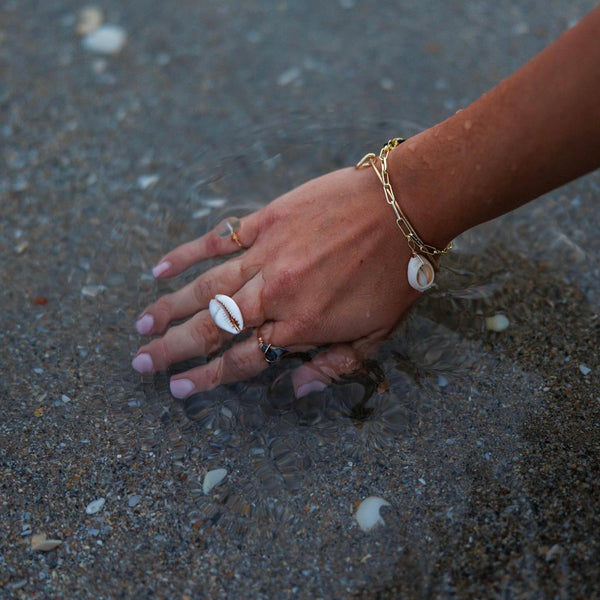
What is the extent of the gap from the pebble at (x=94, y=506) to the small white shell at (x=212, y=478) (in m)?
0.26

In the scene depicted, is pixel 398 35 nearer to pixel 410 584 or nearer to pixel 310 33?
pixel 310 33

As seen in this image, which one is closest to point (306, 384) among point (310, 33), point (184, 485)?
point (184, 485)

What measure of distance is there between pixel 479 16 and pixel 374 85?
0.67 meters

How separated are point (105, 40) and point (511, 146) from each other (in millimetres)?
2105

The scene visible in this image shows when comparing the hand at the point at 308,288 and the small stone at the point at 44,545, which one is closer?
the small stone at the point at 44,545

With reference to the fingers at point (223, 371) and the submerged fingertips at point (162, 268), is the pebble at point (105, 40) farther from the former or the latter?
the fingers at point (223, 371)

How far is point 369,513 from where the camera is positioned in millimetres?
1697

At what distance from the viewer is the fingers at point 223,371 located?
1.90 meters

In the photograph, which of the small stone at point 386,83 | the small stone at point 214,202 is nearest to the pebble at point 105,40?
the small stone at point 214,202

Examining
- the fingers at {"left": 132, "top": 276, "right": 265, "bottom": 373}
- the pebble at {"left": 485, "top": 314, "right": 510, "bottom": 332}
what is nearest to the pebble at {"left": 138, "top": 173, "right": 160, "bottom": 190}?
the fingers at {"left": 132, "top": 276, "right": 265, "bottom": 373}

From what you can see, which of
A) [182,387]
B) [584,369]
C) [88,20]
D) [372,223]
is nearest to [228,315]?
[182,387]

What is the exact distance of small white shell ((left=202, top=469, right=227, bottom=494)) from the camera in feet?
5.84

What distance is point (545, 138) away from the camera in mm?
1518

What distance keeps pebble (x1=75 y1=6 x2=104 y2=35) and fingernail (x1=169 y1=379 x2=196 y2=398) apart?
74.1 inches
